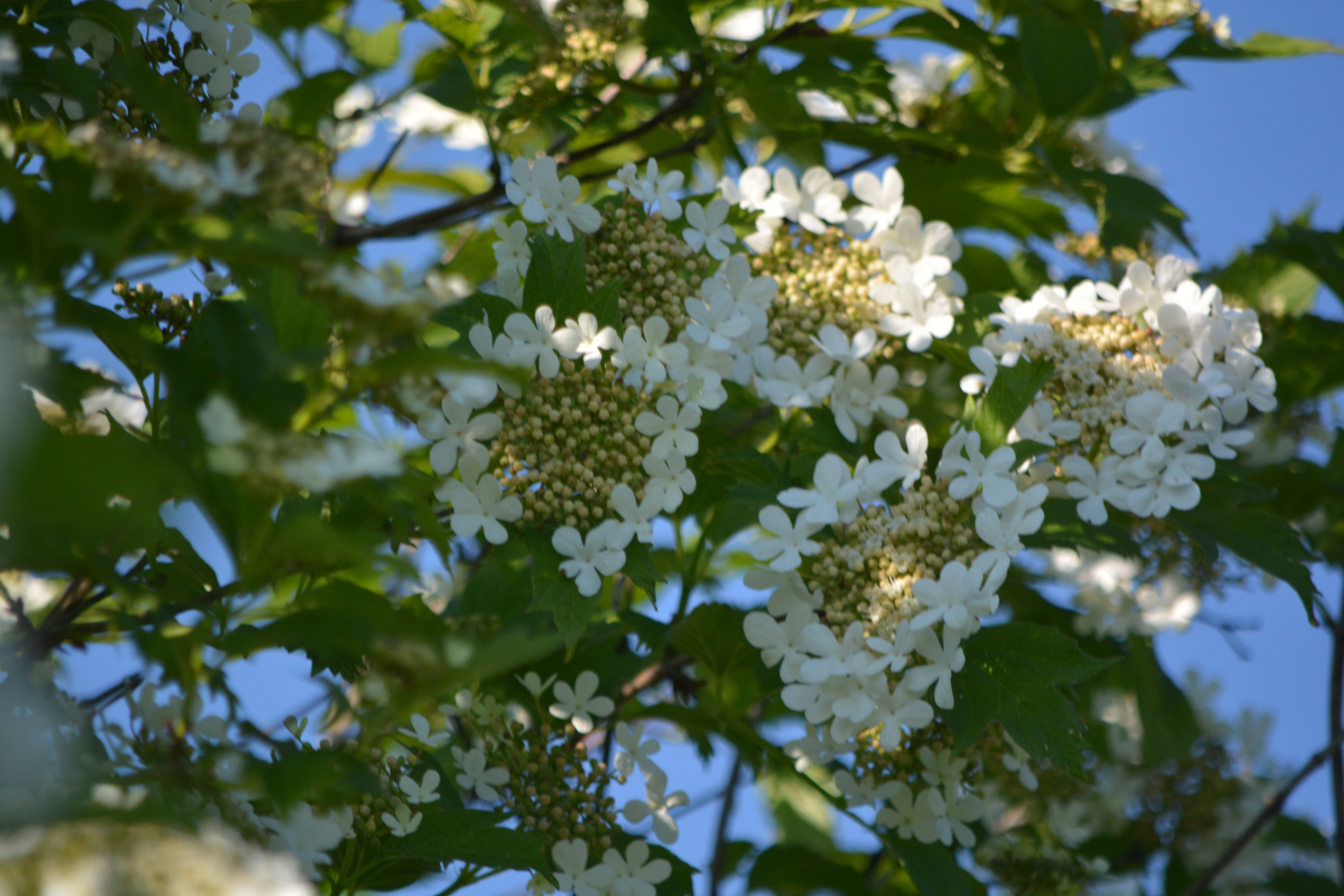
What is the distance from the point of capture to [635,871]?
3.39 feet

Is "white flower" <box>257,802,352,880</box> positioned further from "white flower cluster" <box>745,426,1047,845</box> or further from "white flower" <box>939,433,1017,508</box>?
"white flower" <box>939,433,1017,508</box>

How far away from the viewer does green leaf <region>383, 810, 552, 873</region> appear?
89cm

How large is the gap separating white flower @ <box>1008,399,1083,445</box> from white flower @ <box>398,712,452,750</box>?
0.70 m

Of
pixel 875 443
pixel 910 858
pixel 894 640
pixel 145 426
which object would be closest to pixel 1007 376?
pixel 875 443

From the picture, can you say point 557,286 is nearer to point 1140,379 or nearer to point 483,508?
point 483,508

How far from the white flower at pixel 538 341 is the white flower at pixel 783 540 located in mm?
262

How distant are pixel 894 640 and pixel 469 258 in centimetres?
→ 75

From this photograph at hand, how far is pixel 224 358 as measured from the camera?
63 cm

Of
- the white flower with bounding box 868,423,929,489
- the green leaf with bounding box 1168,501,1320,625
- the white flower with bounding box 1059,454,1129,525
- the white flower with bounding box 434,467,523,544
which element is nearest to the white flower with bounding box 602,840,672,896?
the white flower with bounding box 434,467,523,544

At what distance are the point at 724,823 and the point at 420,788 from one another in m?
0.69

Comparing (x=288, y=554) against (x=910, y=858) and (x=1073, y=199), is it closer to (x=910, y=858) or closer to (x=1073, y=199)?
(x=910, y=858)

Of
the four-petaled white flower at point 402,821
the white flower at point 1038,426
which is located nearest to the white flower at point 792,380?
the white flower at point 1038,426

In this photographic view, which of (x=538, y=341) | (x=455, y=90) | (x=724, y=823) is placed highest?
(x=455, y=90)

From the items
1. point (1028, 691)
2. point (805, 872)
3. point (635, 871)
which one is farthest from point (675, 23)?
point (805, 872)
